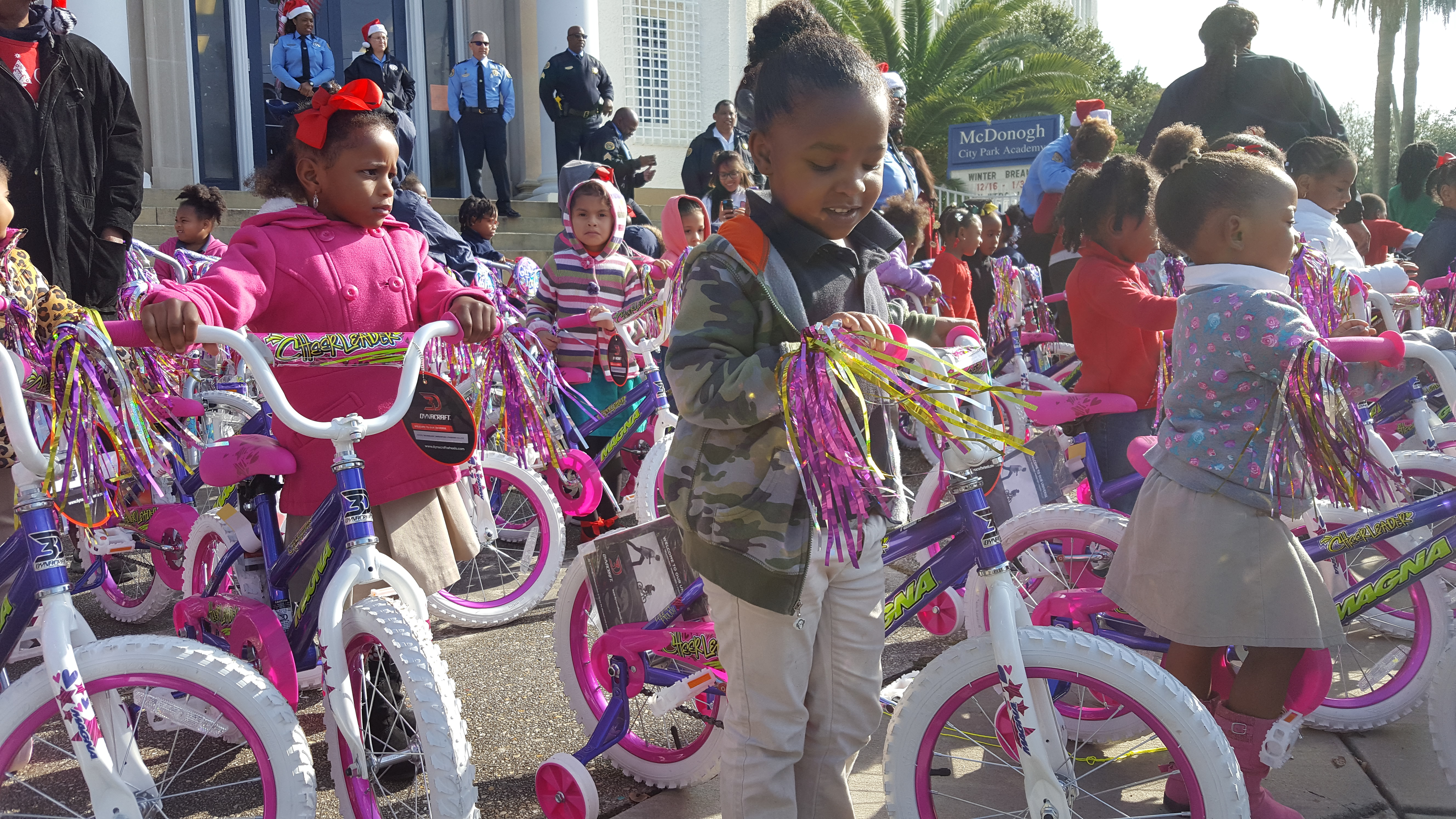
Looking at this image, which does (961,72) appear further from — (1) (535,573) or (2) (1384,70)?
(1) (535,573)

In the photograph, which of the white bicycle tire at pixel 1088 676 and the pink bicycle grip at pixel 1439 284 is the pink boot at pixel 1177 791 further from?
the pink bicycle grip at pixel 1439 284

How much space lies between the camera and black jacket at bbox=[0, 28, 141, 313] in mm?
3934

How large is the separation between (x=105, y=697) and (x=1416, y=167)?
9316 millimetres

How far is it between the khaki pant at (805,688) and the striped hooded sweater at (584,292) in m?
3.02

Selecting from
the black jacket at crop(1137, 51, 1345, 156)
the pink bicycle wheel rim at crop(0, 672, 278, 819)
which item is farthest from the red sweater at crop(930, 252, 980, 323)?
the pink bicycle wheel rim at crop(0, 672, 278, 819)

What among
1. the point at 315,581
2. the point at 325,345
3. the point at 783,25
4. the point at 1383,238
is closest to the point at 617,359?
the point at 315,581

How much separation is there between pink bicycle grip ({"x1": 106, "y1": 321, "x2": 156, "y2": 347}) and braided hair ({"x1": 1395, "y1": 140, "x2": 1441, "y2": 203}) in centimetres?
870

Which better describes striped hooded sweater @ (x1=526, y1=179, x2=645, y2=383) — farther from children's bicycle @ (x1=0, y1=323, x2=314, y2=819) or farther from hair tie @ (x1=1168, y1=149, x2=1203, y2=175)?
children's bicycle @ (x1=0, y1=323, x2=314, y2=819)

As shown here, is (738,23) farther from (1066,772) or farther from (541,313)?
(1066,772)

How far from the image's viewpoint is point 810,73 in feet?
6.28

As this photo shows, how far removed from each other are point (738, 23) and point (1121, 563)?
17664 mm

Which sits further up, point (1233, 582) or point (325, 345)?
point (325, 345)

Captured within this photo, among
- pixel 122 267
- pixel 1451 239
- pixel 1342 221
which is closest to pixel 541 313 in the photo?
pixel 122 267

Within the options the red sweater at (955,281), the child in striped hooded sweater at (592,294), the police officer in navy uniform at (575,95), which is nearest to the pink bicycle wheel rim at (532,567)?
the child in striped hooded sweater at (592,294)
